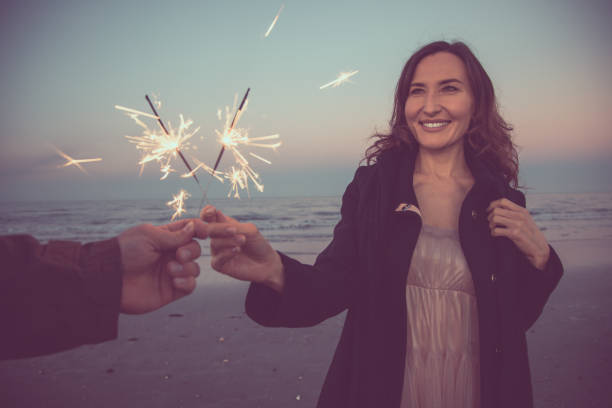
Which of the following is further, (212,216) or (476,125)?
(476,125)

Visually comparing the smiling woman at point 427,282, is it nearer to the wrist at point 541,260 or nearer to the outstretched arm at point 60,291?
the wrist at point 541,260

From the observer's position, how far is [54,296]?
1229mm

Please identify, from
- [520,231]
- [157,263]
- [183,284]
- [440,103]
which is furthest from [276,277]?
[440,103]

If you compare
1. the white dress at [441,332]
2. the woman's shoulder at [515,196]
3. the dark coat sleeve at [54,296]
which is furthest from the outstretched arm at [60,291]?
the woman's shoulder at [515,196]

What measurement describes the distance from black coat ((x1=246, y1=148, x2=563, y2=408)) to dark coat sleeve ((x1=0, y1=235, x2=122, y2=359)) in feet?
2.53

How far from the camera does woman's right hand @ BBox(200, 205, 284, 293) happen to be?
1562mm

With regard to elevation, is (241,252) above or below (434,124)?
below

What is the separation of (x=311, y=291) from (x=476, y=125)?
179cm

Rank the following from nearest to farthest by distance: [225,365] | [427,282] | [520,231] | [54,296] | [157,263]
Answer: [54,296] < [157,263] < [520,231] < [427,282] < [225,365]

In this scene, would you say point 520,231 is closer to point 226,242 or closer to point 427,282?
point 427,282

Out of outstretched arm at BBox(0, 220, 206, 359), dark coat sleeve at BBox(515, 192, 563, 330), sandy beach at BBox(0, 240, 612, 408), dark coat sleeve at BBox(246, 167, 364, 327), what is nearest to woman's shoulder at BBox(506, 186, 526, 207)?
dark coat sleeve at BBox(515, 192, 563, 330)

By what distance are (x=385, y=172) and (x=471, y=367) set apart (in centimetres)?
130

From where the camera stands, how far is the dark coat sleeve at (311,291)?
1888 millimetres

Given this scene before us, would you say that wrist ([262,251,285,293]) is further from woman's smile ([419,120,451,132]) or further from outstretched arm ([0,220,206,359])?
woman's smile ([419,120,451,132])
